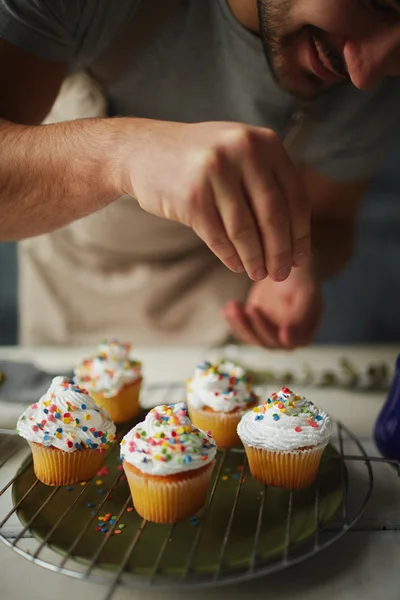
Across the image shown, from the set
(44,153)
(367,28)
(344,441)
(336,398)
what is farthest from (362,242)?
(44,153)

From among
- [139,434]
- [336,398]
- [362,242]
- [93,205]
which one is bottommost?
[362,242]

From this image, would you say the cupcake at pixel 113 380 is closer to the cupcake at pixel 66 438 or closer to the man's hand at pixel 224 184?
the cupcake at pixel 66 438

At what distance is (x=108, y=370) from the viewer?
4.85ft

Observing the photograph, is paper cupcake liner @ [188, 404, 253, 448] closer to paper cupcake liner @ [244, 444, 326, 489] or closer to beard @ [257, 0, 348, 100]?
paper cupcake liner @ [244, 444, 326, 489]

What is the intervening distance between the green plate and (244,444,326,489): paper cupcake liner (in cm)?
2

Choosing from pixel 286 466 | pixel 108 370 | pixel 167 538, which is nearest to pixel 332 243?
pixel 108 370

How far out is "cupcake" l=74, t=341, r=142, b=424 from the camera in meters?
1.41

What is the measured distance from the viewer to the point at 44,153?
3.70ft

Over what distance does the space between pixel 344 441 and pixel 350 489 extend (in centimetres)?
23

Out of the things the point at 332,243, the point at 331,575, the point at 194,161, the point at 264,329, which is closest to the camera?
the point at 194,161

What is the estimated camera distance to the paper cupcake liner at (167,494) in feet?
3.49

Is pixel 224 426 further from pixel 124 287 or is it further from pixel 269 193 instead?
pixel 124 287

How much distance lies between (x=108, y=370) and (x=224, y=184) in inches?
27.6

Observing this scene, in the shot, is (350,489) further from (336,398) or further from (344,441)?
(336,398)
